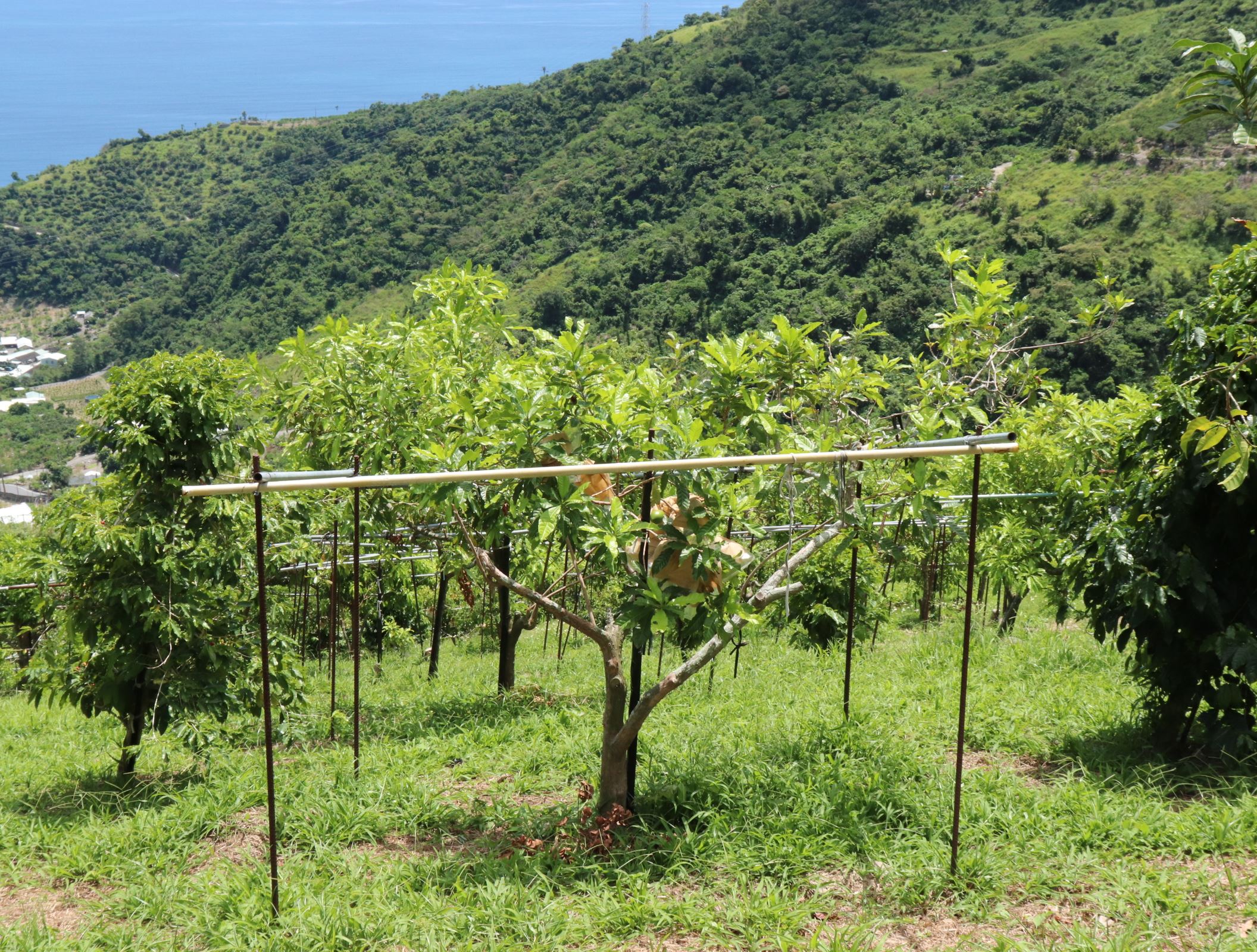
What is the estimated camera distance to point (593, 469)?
3193 mm

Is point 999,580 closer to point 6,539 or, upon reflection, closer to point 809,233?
point 6,539

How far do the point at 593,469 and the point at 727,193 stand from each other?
146ft

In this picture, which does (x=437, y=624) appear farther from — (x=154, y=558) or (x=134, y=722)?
(x=154, y=558)

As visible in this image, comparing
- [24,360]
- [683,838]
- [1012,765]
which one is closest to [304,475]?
[683,838]

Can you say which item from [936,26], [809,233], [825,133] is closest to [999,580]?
[809,233]

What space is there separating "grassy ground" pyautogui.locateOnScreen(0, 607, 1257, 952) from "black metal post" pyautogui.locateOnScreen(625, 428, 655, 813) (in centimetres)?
10

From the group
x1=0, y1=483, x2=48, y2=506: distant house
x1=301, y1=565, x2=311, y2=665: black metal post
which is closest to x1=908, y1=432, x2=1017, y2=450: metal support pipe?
x1=301, y1=565, x2=311, y2=665: black metal post

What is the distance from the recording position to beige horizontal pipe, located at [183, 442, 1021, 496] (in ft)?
10.2

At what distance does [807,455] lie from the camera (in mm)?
3361

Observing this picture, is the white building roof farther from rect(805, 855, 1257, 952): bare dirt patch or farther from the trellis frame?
rect(805, 855, 1257, 952): bare dirt patch

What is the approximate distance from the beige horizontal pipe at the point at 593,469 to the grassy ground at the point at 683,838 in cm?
143

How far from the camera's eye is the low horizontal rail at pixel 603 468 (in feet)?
10.2

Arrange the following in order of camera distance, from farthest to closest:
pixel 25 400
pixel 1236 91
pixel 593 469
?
pixel 25 400, pixel 1236 91, pixel 593 469

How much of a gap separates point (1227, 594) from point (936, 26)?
59.1 m
